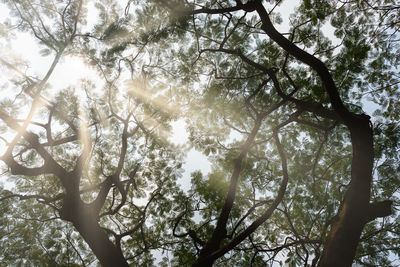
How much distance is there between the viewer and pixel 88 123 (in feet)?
21.3

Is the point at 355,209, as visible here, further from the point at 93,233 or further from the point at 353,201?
the point at 93,233

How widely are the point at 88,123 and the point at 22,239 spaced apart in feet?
13.0

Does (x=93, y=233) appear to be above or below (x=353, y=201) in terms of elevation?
below

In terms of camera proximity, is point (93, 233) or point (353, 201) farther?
point (93, 233)

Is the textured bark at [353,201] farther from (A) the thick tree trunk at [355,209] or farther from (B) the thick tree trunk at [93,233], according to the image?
(B) the thick tree trunk at [93,233]

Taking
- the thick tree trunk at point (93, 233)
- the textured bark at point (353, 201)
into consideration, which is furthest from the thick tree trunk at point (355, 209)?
the thick tree trunk at point (93, 233)

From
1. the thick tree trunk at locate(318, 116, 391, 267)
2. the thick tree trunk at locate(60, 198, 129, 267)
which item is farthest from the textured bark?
the thick tree trunk at locate(60, 198, 129, 267)

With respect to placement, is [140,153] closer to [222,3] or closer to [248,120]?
[248,120]

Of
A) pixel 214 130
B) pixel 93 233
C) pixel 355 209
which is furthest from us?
pixel 214 130

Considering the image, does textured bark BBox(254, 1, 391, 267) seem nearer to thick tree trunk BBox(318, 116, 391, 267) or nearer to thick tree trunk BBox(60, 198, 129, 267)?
thick tree trunk BBox(318, 116, 391, 267)

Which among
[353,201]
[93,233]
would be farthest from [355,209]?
[93,233]

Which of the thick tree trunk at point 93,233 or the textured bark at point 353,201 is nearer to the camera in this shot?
the textured bark at point 353,201

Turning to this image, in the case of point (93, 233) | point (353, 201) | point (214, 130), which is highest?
point (214, 130)

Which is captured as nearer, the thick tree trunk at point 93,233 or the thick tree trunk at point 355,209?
the thick tree trunk at point 355,209
